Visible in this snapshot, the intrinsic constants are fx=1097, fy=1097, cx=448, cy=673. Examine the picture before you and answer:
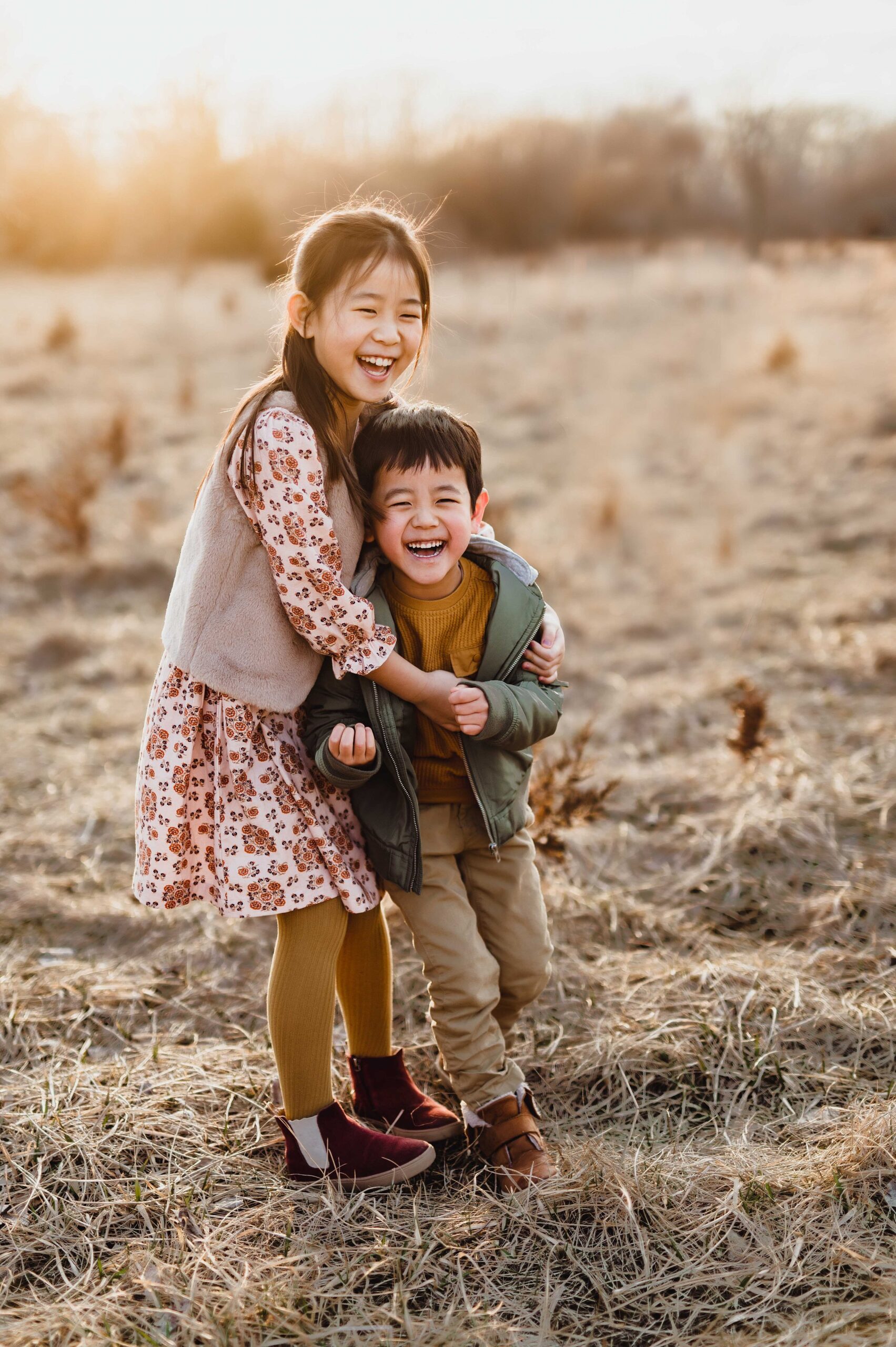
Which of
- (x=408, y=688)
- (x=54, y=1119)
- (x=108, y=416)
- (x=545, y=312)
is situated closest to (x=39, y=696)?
(x=54, y=1119)

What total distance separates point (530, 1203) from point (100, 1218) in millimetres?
788

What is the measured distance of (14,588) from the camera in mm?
6285

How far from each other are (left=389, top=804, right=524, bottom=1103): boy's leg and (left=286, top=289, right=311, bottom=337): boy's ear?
95 cm

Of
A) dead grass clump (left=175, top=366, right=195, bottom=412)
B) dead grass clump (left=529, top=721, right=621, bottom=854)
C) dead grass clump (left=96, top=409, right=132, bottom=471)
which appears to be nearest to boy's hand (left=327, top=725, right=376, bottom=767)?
dead grass clump (left=529, top=721, right=621, bottom=854)

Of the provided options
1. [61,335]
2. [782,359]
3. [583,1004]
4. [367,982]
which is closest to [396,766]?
[367,982]

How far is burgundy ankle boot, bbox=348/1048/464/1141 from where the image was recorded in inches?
89.7

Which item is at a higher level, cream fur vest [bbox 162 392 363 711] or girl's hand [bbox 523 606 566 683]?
cream fur vest [bbox 162 392 363 711]

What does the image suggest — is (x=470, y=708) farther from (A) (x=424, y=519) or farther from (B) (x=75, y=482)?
(B) (x=75, y=482)

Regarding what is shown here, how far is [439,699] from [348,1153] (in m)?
0.89

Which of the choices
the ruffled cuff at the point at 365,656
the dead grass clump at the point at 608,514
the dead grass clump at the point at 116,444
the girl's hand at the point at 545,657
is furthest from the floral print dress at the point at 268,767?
the dead grass clump at the point at 116,444

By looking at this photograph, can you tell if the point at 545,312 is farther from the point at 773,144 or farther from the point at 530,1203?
the point at 530,1203

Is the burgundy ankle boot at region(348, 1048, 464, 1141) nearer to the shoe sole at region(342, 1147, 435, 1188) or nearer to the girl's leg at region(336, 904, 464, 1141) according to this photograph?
the girl's leg at region(336, 904, 464, 1141)

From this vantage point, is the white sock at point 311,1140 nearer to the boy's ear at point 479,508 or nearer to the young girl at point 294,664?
the young girl at point 294,664

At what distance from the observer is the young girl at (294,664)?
6.44 ft
